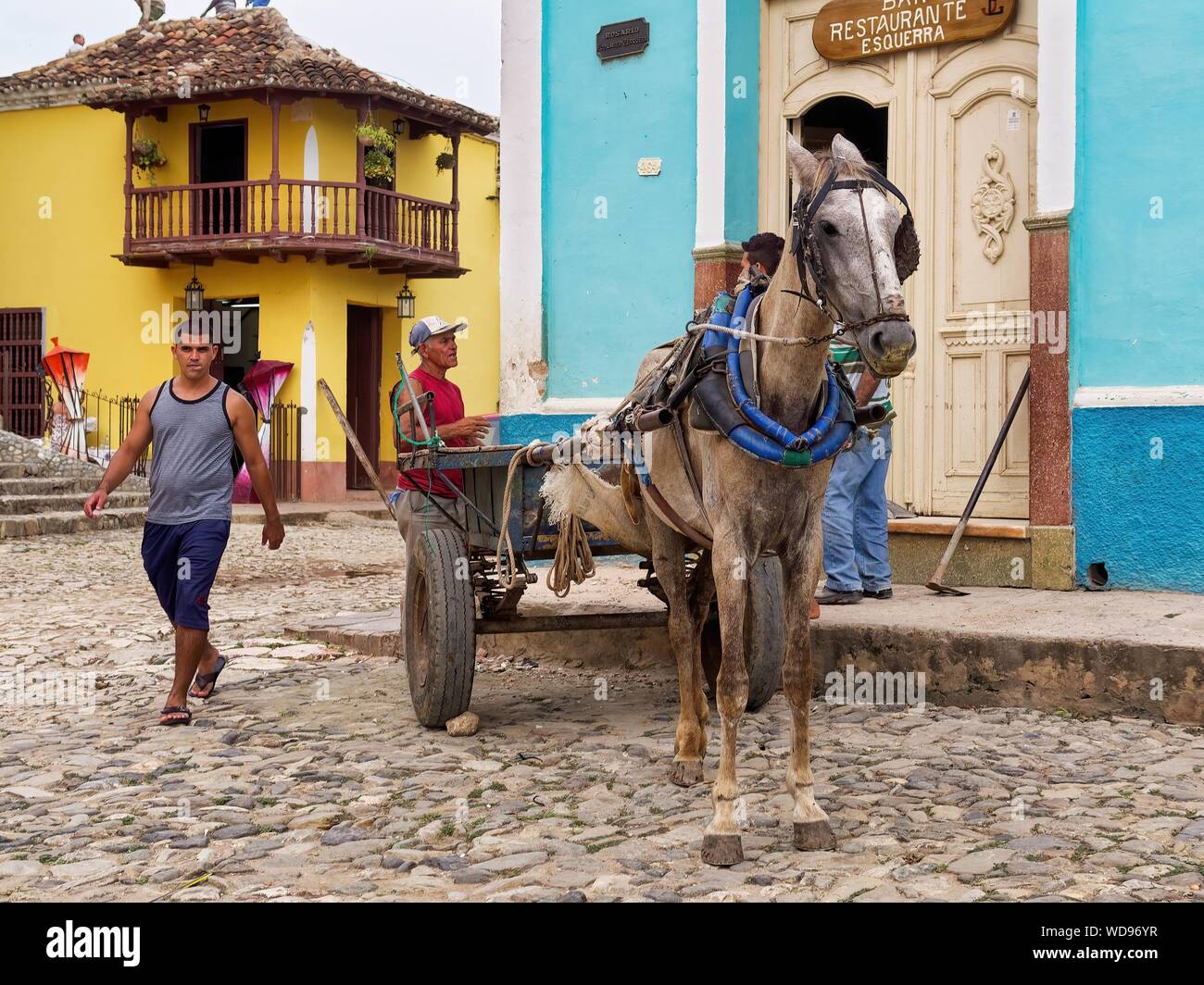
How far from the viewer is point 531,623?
6145mm

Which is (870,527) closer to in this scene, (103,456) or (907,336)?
(907,336)

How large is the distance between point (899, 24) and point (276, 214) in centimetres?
1845

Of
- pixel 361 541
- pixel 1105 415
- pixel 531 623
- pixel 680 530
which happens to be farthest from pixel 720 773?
pixel 361 541

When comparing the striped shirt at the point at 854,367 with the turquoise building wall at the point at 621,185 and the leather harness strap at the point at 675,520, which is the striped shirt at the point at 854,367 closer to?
the leather harness strap at the point at 675,520

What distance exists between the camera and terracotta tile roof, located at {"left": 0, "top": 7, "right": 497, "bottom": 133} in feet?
83.9

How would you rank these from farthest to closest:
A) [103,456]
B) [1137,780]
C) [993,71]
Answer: [103,456], [993,71], [1137,780]

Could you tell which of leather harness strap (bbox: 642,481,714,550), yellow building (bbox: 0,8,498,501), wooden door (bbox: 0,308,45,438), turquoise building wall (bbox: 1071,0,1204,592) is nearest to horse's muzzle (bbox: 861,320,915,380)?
leather harness strap (bbox: 642,481,714,550)

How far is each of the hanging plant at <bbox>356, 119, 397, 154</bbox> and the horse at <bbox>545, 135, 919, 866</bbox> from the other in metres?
22.5

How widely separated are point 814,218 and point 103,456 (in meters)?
23.9

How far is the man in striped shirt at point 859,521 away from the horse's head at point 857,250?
10.1 ft

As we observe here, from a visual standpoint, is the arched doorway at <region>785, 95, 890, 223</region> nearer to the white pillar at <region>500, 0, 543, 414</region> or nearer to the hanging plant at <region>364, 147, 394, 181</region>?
the white pillar at <region>500, 0, 543, 414</region>

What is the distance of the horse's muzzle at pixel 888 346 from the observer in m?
3.74

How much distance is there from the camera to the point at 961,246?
28.9 feet

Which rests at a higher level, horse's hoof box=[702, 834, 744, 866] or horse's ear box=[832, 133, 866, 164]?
A: horse's ear box=[832, 133, 866, 164]
